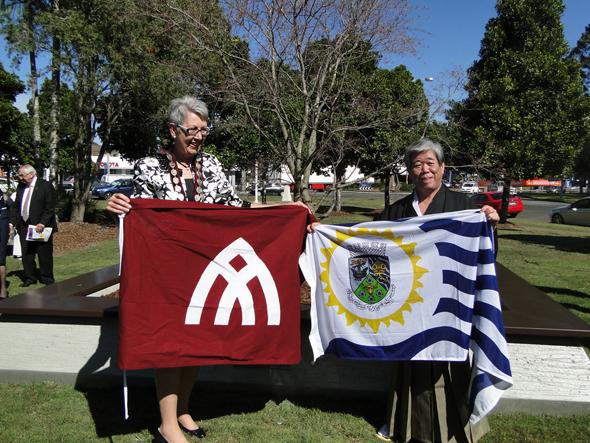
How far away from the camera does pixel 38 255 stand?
812 cm

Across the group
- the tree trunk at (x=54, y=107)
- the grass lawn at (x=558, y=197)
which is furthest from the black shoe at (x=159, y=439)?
the grass lawn at (x=558, y=197)

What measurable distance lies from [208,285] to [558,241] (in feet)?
49.4

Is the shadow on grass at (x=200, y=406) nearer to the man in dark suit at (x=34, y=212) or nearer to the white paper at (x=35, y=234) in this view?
the white paper at (x=35, y=234)

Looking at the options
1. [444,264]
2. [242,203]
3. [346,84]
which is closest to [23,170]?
[346,84]

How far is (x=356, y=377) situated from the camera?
3.90 meters

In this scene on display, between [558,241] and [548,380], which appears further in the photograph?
[558,241]

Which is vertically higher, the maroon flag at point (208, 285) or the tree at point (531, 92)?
the tree at point (531, 92)

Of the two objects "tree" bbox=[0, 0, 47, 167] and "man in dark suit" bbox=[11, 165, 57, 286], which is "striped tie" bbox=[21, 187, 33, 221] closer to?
"man in dark suit" bbox=[11, 165, 57, 286]

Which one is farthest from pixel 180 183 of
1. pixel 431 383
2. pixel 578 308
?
pixel 578 308

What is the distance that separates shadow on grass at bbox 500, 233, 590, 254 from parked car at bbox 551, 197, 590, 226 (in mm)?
7497

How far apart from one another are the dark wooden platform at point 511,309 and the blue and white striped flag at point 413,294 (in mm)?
A: 586

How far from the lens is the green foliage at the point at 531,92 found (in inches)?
619

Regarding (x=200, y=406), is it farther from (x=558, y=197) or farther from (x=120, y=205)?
(x=558, y=197)

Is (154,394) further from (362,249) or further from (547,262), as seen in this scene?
(547,262)
